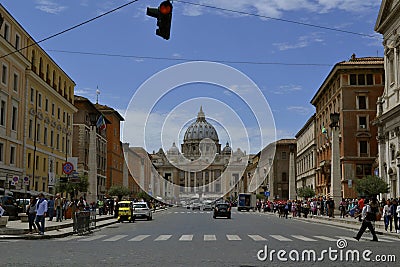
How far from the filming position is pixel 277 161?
12662 cm

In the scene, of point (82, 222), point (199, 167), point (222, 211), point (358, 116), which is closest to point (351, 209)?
point (222, 211)

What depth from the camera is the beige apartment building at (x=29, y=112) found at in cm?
4459

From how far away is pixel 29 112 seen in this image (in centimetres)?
5075

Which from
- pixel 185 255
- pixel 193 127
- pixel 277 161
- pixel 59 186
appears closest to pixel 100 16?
pixel 185 255

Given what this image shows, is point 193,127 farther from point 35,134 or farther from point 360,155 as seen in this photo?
point 35,134

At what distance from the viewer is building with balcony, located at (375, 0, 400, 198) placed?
2032 inches

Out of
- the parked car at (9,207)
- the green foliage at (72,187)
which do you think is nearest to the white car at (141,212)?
the green foliage at (72,187)

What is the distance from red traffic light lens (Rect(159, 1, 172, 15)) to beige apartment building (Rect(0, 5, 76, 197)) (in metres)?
27.4

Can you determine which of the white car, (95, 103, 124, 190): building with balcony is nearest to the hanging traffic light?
the white car

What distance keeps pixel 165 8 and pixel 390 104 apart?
4563 cm

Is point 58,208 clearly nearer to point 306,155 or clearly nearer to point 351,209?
point 351,209

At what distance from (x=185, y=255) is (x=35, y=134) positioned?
132 ft

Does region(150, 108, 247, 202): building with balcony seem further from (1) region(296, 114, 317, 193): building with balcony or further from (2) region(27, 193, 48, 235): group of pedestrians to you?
(2) region(27, 193, 48, 235): group of pedestrians

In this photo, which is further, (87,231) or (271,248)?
(87,231)
